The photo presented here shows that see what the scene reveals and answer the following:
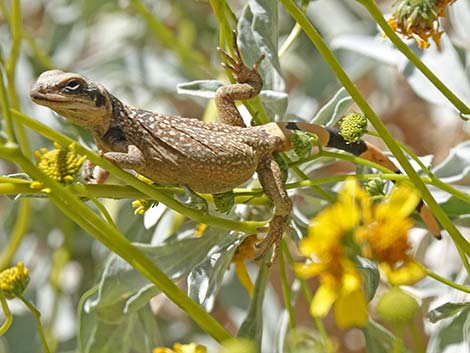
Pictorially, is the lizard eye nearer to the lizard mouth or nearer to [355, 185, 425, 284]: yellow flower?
Result: the lizard mouth

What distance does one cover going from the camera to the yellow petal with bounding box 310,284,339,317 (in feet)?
2.50

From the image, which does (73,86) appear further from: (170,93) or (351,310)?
(170,93)

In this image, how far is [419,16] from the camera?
42.3 inches

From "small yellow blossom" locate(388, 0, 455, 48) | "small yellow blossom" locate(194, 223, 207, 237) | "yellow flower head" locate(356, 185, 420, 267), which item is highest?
"small yellow blossom" locate(388, 0, 455, 48)

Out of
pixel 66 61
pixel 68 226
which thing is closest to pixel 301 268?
pixel 68 226

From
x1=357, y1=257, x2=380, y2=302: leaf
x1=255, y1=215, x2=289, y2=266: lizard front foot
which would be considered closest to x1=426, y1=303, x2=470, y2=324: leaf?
x1=357, y1=257, x2=380, y2=302: leaf

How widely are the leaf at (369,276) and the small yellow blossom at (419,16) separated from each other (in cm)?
26

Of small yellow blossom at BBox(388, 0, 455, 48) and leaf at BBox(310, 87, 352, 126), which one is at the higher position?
small yellow blossom at BBox(388, 0, 455, 48)

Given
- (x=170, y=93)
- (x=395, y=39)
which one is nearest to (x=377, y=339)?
(x=395, y=39)

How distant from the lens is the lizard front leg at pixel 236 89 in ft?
3.77

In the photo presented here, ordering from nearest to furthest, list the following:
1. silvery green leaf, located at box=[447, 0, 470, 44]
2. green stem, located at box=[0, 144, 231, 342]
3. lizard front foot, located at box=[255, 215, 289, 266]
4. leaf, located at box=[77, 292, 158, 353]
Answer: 1. green stem, located at box=[0, 144, 231, 342]
2. lizard front foot, located at box=[255, 215, 289, 266]
3. leaf, located at box=[77, 292, 158, 353]
4. silvery green leaf, located at box=[447, 0, 470, 44]

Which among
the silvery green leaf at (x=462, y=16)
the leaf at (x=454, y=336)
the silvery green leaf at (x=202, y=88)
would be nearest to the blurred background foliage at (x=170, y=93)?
the silvery green leaf at (x=462, y=16)

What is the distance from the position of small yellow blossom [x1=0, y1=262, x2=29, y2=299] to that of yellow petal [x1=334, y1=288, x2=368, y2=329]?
423 millimetres

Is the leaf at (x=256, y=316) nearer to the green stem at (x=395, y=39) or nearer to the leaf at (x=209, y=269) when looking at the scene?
the leaf at (x=209, y=269)
